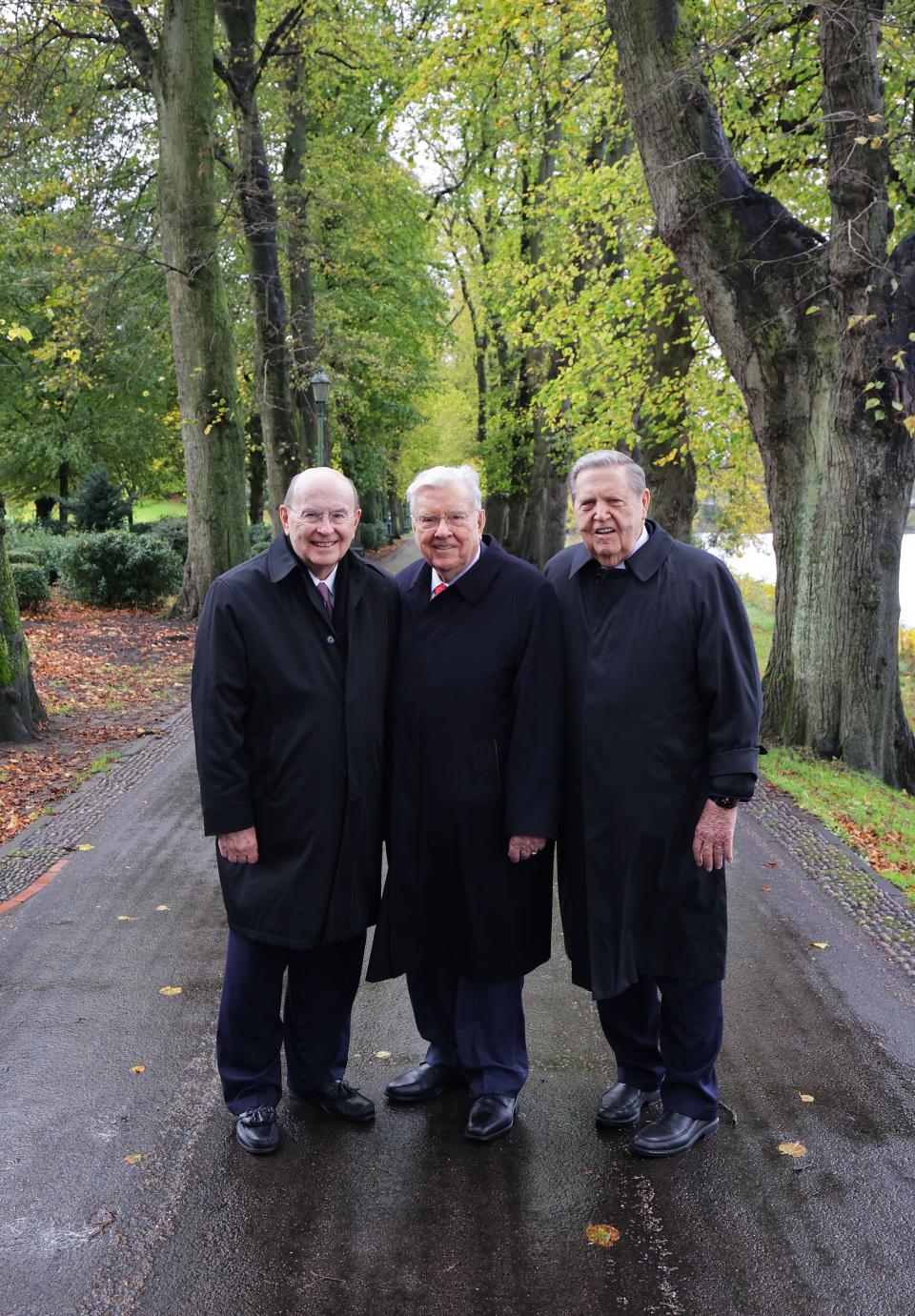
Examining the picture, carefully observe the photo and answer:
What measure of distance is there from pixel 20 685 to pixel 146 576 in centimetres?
1070

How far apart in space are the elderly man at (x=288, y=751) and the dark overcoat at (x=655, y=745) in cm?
69

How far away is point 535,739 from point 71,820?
460 centimetres


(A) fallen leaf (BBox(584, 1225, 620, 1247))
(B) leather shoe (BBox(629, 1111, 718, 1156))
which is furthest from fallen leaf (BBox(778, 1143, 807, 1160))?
(A) fallen leaf (BBox(584, 1225, 620, 1247))

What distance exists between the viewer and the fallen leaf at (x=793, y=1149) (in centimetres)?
329

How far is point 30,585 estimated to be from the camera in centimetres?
1723

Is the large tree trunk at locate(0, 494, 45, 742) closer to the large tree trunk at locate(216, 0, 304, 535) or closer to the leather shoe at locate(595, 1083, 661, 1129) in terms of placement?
the leather shoe at locate(595, 1083, 661, 1129)

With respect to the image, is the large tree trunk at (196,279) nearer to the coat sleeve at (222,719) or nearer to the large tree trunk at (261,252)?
the large tree trunk at (261,252)

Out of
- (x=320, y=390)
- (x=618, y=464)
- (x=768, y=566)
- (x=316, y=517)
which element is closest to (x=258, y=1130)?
(x=316, y=517)

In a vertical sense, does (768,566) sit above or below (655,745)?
below

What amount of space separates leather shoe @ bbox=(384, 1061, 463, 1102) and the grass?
3155mm

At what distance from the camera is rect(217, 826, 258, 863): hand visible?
3.26 metres

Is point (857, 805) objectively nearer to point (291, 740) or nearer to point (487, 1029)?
point (487, 1029)

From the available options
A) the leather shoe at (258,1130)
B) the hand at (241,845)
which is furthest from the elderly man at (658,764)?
the leather shoe at (258,1130)

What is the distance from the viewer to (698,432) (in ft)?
41.8
